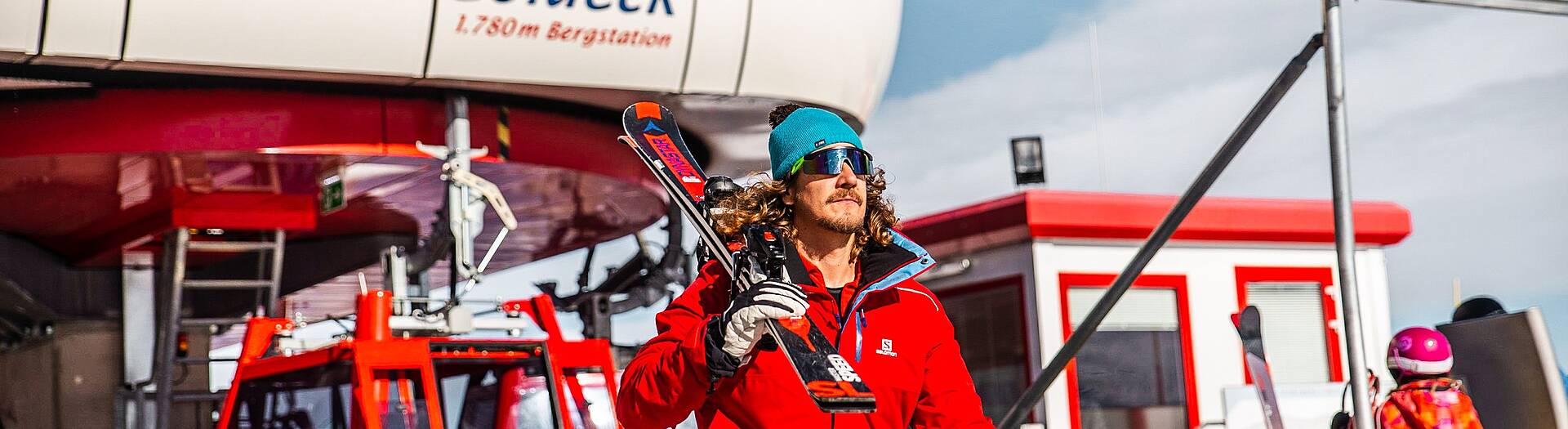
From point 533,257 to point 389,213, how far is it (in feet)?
9.78

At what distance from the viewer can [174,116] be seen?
10.2 m

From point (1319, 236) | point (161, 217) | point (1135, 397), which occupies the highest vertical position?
point (161, 217)

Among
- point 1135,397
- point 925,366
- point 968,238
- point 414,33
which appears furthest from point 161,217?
point 925,366

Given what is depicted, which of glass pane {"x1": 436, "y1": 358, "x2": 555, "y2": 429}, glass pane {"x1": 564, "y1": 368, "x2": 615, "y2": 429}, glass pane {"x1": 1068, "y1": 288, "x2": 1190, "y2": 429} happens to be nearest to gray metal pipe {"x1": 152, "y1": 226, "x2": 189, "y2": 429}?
glass pane {"x1": 436, "y1": 358, "x2": 555, "y2": 429}

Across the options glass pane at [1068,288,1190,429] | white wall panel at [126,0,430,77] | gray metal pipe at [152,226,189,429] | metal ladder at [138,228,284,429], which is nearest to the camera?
white wall panel at [126,0,430,77]

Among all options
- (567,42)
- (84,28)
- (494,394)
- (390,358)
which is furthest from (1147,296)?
(84,28)

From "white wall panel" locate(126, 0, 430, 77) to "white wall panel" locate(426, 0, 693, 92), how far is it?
8.7 inches

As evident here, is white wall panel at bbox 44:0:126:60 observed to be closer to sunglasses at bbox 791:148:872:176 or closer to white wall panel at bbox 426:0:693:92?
white wall panel at bbox 426:0:693:92

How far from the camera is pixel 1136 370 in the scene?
11.4 meters

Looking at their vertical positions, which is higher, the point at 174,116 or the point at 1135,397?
the point at 174,116

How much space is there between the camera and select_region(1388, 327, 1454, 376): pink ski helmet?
233 inches

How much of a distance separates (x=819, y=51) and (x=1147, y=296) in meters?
2.85

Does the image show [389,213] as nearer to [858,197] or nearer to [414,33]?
[414,33]

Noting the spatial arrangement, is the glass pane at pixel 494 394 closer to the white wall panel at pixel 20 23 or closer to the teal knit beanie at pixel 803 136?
the white wall panel at pixel 20 23
